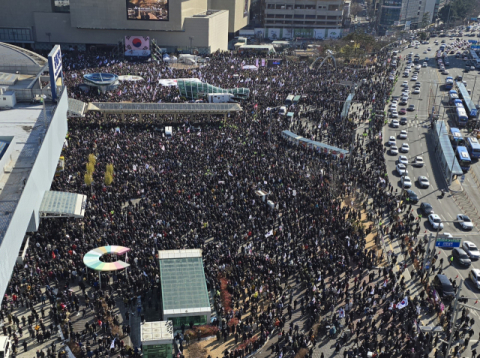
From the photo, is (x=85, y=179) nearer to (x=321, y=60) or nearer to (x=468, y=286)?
(x=468, y=286)

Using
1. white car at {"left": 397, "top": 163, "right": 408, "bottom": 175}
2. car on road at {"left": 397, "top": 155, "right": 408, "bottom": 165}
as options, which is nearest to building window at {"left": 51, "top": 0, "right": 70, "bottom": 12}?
car on road at {"left": 397, "top": 155, "right": 408, "bottom": 165}

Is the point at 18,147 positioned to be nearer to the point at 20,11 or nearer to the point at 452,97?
the point at 452,97

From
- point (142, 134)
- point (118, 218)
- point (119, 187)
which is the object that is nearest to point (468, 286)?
point (118, 218)

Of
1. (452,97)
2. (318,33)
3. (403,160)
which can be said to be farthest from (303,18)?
(403,160)

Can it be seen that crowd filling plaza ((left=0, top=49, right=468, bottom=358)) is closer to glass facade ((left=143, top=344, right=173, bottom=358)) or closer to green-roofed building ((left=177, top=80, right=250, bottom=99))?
glass facade ((left=143, top=344, right=173, bottom=358))

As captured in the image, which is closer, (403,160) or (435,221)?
(435,221)

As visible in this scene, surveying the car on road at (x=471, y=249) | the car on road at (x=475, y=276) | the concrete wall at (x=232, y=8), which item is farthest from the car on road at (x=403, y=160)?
the concrete wall at (x=232, y=8)
